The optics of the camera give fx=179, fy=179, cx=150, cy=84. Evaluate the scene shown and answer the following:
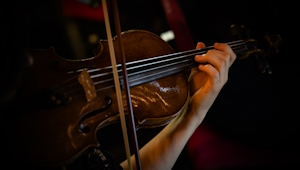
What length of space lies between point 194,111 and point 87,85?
576 millimetres

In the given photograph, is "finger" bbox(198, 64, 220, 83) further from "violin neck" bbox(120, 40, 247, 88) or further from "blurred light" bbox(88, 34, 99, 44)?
"blurred light" bbox(88, 34, 99, 44)

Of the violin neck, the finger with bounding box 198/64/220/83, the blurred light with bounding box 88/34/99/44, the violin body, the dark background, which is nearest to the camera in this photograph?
the violin body

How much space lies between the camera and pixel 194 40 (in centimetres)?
205

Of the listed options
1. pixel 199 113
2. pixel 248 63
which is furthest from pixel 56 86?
pixel 248 63

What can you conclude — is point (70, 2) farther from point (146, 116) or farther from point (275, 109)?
point (275, 109)

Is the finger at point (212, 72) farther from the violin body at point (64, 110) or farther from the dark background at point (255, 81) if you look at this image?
the dark background at point (255, 81)

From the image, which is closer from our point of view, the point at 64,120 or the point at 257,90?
the point at 64,120

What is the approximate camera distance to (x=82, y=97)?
25.2 inches

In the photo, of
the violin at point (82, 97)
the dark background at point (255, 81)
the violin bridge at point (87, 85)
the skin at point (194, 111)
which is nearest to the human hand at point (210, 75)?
the skin at point (194, 111)

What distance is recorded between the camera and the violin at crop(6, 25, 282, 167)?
21.3 inches

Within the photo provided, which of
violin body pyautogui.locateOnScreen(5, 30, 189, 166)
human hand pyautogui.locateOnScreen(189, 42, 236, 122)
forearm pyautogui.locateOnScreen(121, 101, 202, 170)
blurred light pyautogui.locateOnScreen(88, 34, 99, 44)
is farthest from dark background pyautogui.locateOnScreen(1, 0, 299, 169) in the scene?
violin body pyautogui.locateOnScreen(5, 30, 189, 166)

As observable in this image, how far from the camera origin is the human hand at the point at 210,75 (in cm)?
91

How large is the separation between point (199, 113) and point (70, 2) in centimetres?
231

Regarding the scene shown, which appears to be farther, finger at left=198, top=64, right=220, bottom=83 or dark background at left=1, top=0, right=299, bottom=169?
dark background at left=1, top=0, right=299, bottom=169
